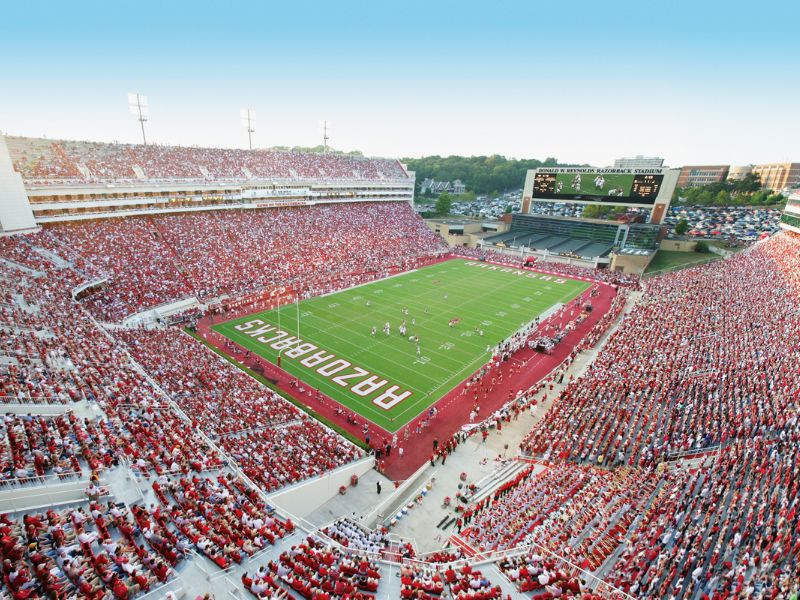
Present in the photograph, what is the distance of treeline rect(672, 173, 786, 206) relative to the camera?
83.9 metres

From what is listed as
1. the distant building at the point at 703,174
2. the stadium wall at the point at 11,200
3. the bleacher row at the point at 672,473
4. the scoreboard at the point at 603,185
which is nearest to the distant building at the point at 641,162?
the scoreboard at the point at 603,185

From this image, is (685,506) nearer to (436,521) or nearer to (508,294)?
(436,521)

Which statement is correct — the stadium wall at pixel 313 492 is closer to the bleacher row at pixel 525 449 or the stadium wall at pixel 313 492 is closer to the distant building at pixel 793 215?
the bleacher row at pixel 525 449

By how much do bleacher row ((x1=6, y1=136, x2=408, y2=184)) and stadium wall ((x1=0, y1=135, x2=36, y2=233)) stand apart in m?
2.45

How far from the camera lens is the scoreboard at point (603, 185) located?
4681 cm

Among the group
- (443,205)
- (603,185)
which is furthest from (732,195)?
(443,205)

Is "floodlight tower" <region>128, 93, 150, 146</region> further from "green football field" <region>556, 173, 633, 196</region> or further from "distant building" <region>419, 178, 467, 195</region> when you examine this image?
"distant building" <region>419, 178, 467, 195</region>

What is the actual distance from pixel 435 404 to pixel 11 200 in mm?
32905

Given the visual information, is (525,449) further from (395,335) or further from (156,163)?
(156,163)

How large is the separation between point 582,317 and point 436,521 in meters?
24.5

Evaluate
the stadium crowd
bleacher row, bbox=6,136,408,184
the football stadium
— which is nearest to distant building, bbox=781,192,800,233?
the football stadium

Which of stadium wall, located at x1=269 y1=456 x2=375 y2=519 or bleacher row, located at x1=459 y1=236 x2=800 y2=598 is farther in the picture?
stadium wall, located at x1=269 y1=456 x2=375 y2=519

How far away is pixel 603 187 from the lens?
4881 centimetres

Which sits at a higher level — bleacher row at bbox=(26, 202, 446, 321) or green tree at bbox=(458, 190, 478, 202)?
green tree at bbox=(458, 190, 478, 202)
